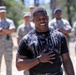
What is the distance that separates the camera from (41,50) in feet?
11.5

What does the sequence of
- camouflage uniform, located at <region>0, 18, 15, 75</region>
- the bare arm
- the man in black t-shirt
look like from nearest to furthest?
the man in black t-shirt → the bare arm → camouflage uniform, located at <region>0, 18, 15, 75</region>

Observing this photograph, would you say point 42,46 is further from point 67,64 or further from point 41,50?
point 67,64

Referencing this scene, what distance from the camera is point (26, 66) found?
11.5ft

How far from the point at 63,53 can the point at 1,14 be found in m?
4.73

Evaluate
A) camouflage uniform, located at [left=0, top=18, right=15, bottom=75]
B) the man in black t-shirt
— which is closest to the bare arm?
the man in black t-shirt

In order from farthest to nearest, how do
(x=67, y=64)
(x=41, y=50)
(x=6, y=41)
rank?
(x=6, y=41) < (x=67, y=64) < (x=41, y=50)

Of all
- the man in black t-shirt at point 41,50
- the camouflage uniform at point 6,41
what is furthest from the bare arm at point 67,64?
the camouflage uniform at point 6,41

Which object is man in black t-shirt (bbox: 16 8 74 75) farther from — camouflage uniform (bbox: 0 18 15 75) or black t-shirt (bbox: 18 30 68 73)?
camouflage uniform (bbox: 0 18 15 75)

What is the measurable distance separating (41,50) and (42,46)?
0.14 ft

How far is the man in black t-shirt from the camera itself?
350cm

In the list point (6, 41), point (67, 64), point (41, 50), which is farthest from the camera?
point (6, 41)

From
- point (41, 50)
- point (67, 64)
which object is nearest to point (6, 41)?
point (67, 64)

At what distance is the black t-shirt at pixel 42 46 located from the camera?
11.5 feet

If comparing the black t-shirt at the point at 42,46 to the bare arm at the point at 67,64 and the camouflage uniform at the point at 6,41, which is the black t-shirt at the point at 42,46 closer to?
the bare arm at the point at 67,64
